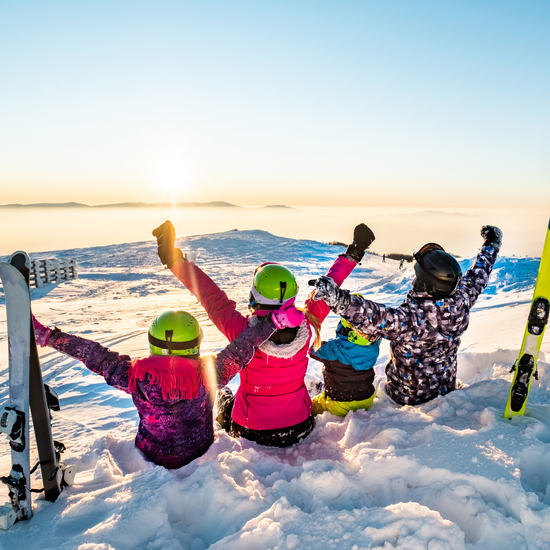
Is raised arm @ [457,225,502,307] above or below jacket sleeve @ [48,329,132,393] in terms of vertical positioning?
above

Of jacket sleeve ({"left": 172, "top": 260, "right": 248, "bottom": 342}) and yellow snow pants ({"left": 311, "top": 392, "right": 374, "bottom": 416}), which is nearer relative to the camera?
jacket sleeve ({"left": 172, "top": 260, "right": 248, "bottom": 342})

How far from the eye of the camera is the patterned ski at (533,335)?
107 inches

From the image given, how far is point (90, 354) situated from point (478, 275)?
3.13 metres

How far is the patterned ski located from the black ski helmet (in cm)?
55

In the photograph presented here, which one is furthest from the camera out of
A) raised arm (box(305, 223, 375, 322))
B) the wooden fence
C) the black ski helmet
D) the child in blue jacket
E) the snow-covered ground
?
the wooden fence

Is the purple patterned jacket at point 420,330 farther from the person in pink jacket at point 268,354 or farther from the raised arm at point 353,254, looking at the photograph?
the raised arm at point 353,254

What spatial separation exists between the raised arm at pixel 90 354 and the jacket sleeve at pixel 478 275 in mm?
2547

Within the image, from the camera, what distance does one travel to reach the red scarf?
2393 mm

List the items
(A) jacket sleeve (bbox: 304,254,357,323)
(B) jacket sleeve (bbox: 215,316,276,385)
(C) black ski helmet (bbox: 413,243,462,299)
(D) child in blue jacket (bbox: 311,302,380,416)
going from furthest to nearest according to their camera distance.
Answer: (A) jacket sleeve (bbox: 304,254,357,323) < (D) child in blue jacket (bbox: 311,302,380,416) < (C) black ski helmet (bbox: 413,243,462,299) < (B) jacket sleeve (bbox: 215,316,276,385)

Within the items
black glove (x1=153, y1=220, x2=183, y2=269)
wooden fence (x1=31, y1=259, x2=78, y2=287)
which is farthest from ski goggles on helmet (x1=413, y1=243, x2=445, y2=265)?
wooden fence (x1=31, y1=259, x2=78, y2=287)

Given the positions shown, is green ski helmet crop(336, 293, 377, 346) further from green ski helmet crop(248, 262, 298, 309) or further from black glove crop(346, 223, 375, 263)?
black glove crop(346, 223, 375, 263)

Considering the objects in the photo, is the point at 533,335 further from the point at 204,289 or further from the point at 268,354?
the point at 204,289

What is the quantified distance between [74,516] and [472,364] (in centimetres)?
426

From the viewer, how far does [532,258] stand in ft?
40.8
